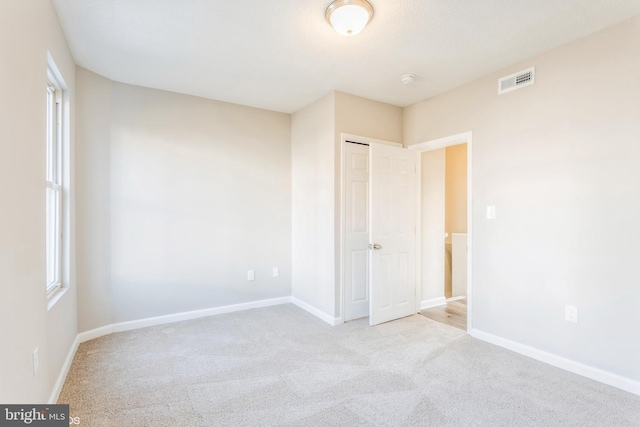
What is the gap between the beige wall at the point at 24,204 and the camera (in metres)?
1.33

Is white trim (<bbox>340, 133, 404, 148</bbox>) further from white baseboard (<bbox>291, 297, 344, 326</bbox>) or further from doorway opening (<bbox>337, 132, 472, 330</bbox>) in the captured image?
white baseboard (<bbox>291, 297, 344, 326</bbox>)

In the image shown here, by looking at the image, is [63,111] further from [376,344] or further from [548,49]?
[548,49]

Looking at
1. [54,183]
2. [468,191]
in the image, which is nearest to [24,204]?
[54,183]

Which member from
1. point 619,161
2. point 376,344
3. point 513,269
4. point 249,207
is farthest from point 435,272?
point 249,207

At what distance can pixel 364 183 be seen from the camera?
3740mm

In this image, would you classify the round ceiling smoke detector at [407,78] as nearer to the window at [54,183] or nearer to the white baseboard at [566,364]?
the white baseboard at [566,364]

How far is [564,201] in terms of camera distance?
250 cm

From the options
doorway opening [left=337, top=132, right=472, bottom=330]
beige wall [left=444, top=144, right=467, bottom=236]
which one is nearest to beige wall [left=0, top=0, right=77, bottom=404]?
doorway opening [left=337, top=132, right=472, bottom=330]

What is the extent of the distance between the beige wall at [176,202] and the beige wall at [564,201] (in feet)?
8.28

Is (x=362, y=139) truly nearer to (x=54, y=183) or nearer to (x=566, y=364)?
(x=566, y=364)

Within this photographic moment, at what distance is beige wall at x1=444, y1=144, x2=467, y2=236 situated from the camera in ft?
16.5

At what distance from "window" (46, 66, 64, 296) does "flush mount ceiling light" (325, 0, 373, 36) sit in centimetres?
212

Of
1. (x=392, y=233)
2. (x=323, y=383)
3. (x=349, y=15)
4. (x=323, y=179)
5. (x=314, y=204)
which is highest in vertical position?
(x=349, y=15)

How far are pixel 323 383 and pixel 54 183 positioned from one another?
265 centimetres
